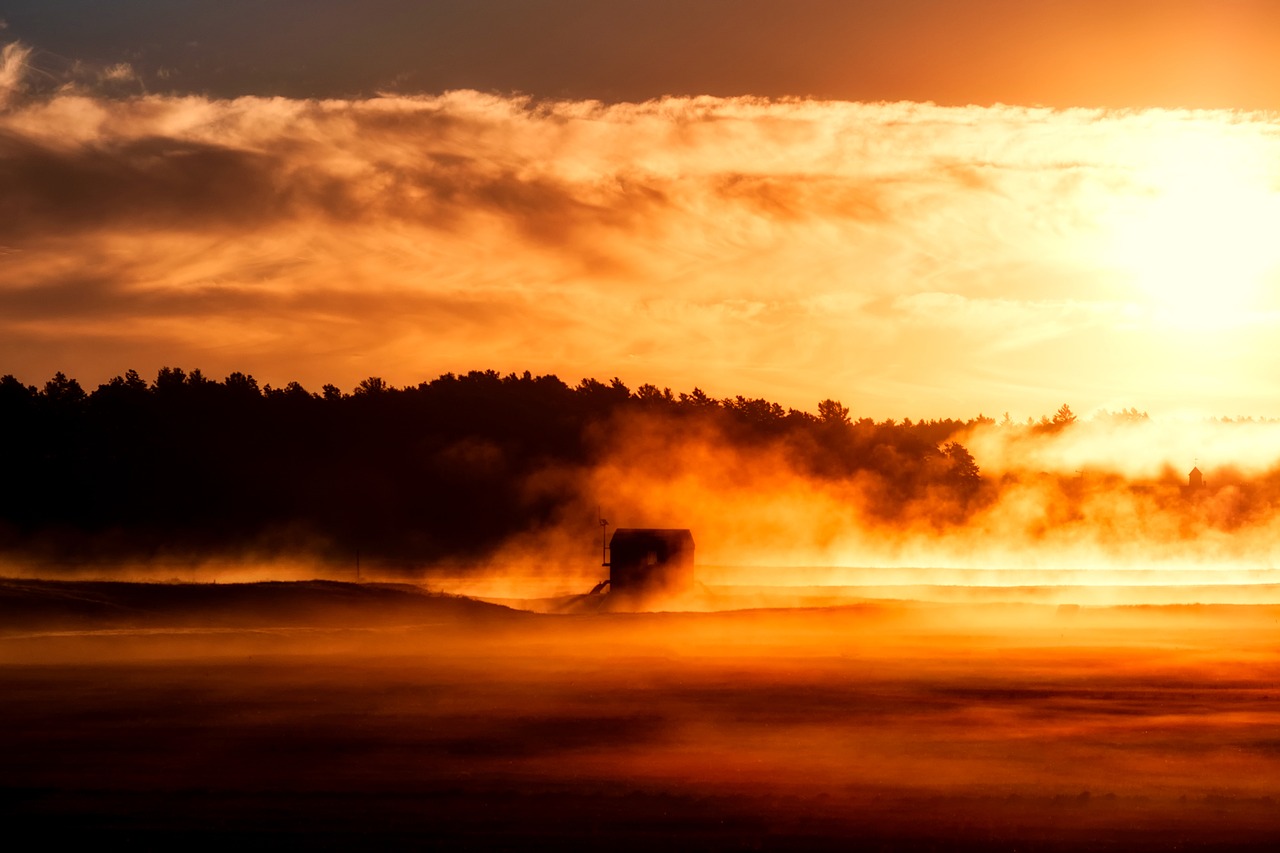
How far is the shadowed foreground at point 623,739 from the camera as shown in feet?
58.3

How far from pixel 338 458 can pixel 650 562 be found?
2890 inches

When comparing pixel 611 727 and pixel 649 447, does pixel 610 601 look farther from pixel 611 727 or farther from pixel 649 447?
pixel 649 447

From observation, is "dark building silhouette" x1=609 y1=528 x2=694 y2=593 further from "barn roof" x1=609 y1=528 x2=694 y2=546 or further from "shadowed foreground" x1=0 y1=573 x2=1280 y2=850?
"shadowed foreground" x1=0 y1=573 x2=1280 y2=850

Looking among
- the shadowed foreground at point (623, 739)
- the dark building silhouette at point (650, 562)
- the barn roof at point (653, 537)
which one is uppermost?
the barn roof at point (653, 537)

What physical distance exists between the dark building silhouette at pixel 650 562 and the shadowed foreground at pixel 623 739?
52.3 ft

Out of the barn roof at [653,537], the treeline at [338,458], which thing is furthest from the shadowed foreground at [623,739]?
the treeline at [338,458]

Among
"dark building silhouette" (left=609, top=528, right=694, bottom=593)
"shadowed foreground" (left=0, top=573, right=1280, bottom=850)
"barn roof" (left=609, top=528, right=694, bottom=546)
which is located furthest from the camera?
"barn roof" (left=609, top=528, right=694, bottom=546)

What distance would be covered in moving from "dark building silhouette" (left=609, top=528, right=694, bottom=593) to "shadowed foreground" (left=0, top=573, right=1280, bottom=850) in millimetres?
15947

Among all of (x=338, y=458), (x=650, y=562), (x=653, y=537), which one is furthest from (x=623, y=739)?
(x=338, y=458)

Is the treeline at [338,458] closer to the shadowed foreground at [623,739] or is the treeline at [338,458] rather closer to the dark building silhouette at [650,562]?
the dark building silhouette at [650,562]

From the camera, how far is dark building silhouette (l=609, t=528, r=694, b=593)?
219 feet

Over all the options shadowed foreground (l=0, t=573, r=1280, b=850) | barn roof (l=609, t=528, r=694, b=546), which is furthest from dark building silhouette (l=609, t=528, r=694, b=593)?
shadowed foreground (l=0, t=573, r=1280, b=850)

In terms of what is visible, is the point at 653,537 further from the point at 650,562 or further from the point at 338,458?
the point at 338,458

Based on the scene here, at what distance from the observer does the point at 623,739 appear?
2508cm
